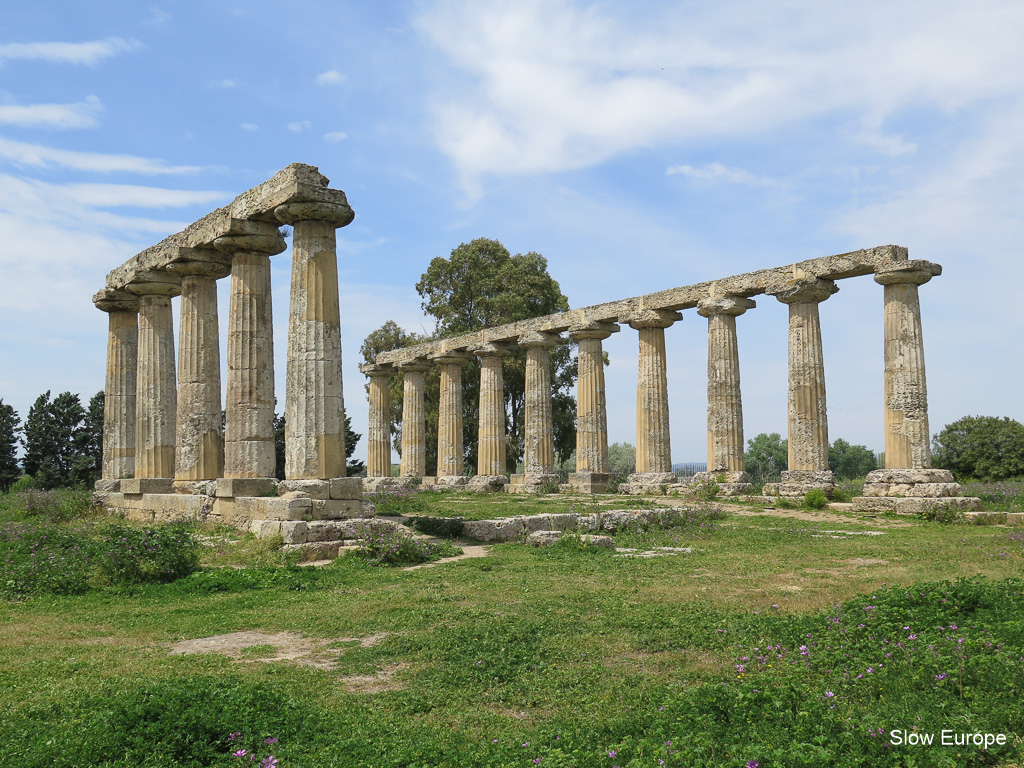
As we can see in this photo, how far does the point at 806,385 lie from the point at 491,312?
82.2 ft

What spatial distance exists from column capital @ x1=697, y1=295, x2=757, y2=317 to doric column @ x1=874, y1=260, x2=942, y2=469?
496cm

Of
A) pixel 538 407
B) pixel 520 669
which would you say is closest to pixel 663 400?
pixel 538 407

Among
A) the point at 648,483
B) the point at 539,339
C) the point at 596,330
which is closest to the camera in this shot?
the point at 648,483

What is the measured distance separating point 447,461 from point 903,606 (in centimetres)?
3080

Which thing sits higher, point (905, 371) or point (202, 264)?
point (202, 264)

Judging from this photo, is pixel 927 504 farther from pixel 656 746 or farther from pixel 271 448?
pixel 656 746

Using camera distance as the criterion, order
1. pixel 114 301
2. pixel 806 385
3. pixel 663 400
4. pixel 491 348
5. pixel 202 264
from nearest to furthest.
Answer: pixel 202 264, pixel 114 301, pixel 806 385, pixel 663 400, pixel 491 348

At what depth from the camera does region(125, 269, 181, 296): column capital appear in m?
21.5

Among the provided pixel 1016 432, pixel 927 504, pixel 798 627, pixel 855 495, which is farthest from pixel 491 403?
pixel 798 627

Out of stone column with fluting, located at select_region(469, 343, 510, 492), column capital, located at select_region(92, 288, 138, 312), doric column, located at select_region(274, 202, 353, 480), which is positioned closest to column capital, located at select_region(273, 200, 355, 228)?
doric column, located at select_region(274, 202, 353, 480)

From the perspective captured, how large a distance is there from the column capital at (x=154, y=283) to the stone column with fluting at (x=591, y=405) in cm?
1566

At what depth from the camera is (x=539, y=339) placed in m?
33.2

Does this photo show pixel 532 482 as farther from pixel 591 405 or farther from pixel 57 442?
pixel 57 442

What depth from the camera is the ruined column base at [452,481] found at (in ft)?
117
